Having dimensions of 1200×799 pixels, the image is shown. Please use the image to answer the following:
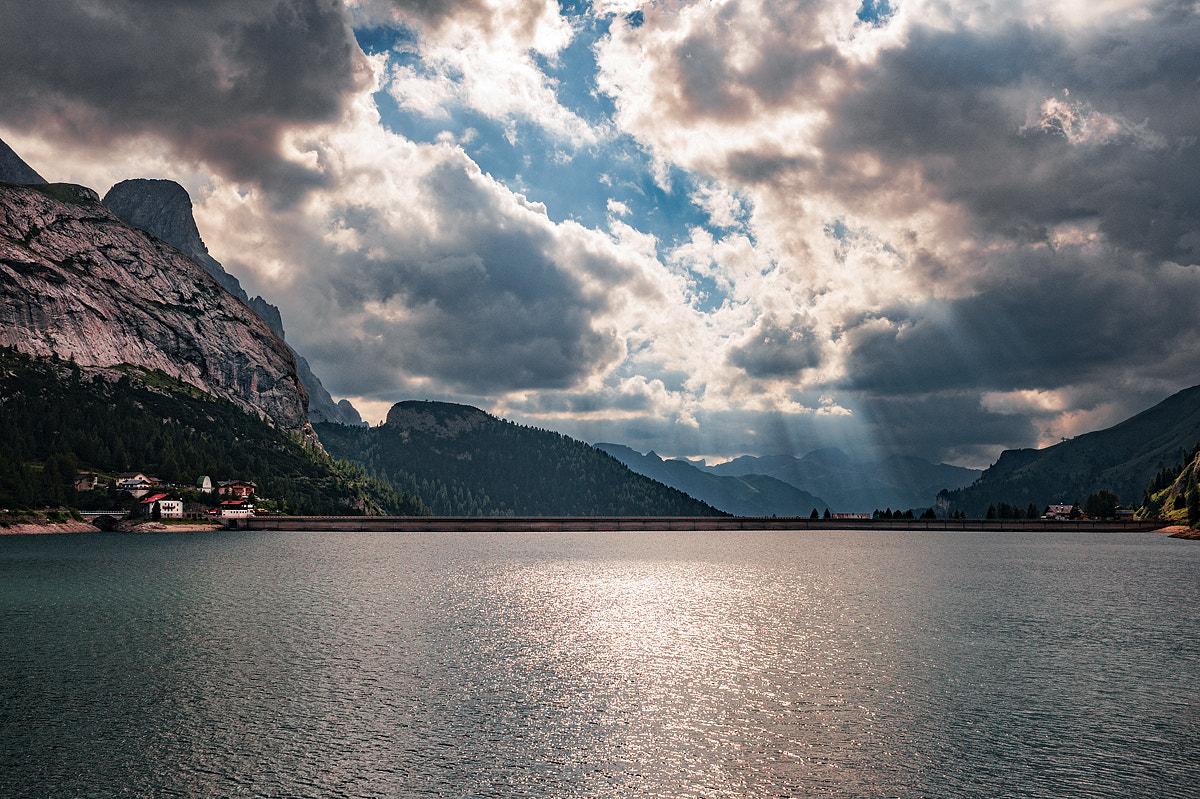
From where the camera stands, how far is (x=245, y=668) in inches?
2131

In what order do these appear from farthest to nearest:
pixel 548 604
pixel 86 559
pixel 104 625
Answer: pixel 86 559
pixel 548 604
pixel 104 625

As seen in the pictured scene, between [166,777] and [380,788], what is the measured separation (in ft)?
33.3

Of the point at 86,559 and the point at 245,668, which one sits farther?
the point at 86,559

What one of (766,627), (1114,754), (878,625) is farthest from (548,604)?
(1114,754)

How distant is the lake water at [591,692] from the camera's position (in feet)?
112

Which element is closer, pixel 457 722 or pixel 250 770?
pixel 250 770

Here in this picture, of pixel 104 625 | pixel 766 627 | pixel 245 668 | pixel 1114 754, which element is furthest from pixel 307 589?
pixel 1114 754

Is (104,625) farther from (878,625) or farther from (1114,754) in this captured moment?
(1114,754)

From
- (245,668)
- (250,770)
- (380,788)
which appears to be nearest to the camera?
(380,788)

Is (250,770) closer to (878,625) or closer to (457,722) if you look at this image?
(457,722)

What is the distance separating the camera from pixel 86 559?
139750 mm

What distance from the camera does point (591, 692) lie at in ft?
162

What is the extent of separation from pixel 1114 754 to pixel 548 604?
64.5 m

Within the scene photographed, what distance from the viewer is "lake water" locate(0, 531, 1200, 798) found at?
112 ft
